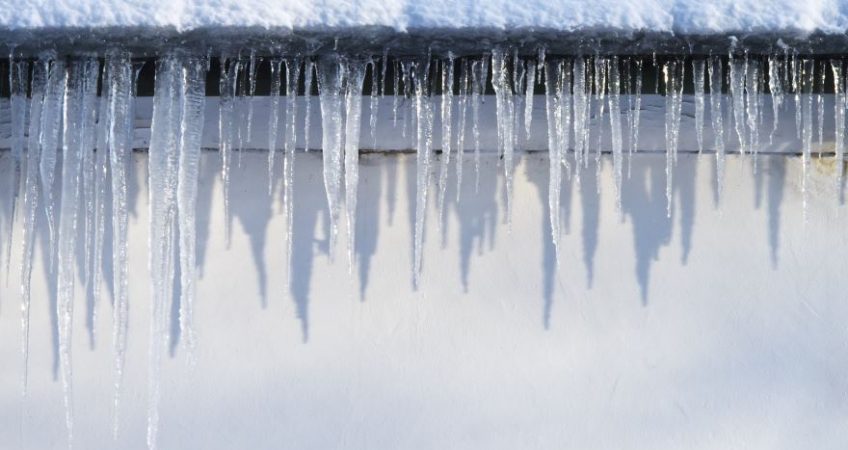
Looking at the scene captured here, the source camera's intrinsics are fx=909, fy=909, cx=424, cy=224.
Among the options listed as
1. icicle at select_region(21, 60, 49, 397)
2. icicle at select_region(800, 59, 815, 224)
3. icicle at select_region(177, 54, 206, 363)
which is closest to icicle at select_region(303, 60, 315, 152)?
icicle at select_region(177, 54, 206, 363)

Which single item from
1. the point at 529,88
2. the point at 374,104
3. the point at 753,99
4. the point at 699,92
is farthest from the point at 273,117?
the point at 753,99

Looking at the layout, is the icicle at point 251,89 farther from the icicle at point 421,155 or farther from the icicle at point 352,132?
the icicle at point 421,155

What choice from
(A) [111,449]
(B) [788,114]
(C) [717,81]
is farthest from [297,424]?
(B) [788,114]

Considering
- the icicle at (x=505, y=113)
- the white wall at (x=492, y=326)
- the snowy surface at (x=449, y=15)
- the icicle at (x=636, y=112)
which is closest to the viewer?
the snowy surface at (x=449, y=15)

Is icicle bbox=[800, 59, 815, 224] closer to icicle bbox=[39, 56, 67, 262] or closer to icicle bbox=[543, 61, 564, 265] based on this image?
icicle bbox=[543, 61, 564, 265]

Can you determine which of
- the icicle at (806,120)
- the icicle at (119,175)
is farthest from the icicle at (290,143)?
the icicle at (806,120)

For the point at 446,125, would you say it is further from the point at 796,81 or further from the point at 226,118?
A: the point at 796,81

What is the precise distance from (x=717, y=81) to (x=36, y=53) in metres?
1.54

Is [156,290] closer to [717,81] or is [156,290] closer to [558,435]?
[558,435]

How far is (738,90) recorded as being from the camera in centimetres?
210

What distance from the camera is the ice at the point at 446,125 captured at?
82.0 inches

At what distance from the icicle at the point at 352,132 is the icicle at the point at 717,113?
0.80 m

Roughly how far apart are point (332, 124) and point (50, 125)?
678 mm

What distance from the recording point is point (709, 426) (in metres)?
2.40
